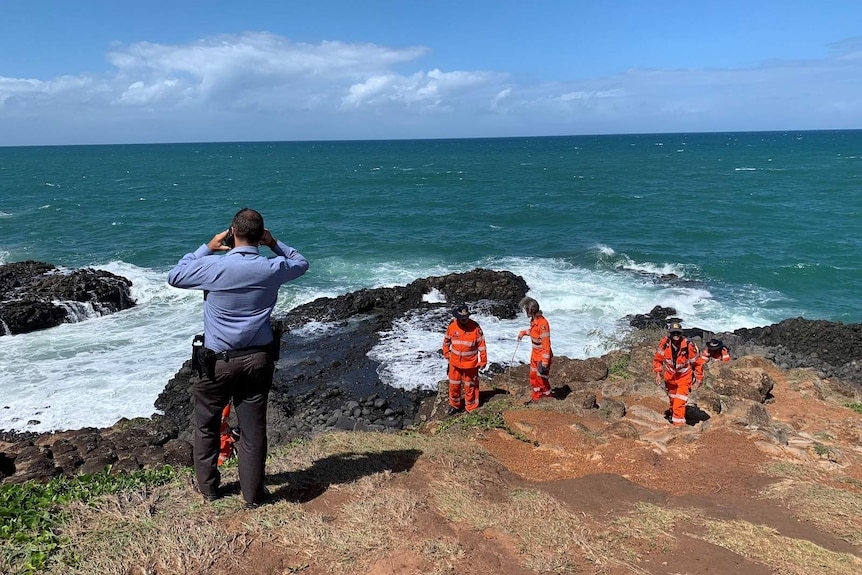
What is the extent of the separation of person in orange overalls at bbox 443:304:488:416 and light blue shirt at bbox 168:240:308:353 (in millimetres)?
5417

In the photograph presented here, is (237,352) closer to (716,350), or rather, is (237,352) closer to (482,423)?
(482,423)

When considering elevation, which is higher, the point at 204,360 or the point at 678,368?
the point at 204,360

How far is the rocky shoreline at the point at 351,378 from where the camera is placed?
35.0ft

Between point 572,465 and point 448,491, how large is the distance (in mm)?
2211

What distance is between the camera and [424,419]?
11461 millimetres

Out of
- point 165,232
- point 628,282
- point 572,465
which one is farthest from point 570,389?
point 165,232

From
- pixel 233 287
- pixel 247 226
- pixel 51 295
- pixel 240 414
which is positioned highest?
pixel 247 226

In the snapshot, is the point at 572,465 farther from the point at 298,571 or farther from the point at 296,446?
the point at 298,571

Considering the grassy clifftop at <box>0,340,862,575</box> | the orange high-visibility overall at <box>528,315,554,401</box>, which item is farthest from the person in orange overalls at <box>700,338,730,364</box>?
the orange high-visibility overall at <box>528,315,554,401</box>

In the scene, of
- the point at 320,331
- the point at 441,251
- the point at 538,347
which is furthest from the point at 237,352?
the point at 441,251

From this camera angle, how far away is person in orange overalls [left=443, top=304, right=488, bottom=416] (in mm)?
9953

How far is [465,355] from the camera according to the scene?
999 cm

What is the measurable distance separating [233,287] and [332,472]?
2.51 metres

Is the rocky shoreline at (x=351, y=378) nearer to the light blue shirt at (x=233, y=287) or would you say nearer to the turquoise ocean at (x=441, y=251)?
the turquoise ocean at (x=441, y=251)
